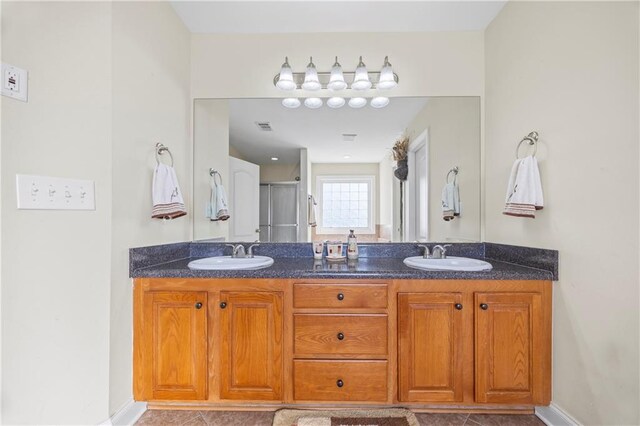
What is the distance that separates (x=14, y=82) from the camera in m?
1.17

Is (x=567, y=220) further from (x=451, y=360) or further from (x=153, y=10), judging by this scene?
(x=153, y=10)

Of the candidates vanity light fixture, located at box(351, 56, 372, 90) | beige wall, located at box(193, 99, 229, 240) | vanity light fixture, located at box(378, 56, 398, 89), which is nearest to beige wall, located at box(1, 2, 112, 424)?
beige wall, located at box(193, 99, 229, 240)

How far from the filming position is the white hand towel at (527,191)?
4.93 ft

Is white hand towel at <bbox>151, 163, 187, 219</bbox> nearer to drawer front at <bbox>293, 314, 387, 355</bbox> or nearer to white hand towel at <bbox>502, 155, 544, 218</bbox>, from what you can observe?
drawer front at <bbox>293, 314, 387, 355</bbox>

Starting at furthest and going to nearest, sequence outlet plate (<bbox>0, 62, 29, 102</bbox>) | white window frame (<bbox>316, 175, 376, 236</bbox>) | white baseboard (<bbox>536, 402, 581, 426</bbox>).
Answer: white window frame (<bbox>316, 175, 376, 236</bbox>) → white baseboard (<bbox>536, 402, 581, 426</bbox>) → outlet plate (<bbox>0, 62, 29, 102</bbox>)

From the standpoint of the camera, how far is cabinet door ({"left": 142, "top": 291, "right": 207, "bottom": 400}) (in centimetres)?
155

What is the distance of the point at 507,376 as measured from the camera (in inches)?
59.2

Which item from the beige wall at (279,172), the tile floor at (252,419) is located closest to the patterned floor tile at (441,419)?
the tile floor at (252,419)

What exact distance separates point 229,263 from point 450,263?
1.40m

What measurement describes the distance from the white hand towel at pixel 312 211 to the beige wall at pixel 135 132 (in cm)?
91

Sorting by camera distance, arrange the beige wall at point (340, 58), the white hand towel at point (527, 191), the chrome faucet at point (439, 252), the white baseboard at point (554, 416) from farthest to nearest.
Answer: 1. the beige wall at point (340, 58)
2. the chrome faucet at point (439, 252)
3. the white hand towel at point (527, 191)
4. the white baseboard at point (554, 416)

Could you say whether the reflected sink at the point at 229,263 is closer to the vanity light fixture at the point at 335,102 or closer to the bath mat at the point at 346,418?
the bath mat at the point at 346,418

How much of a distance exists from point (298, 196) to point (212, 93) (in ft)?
3.19

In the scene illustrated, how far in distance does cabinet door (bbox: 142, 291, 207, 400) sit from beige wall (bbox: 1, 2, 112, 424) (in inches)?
7.8
